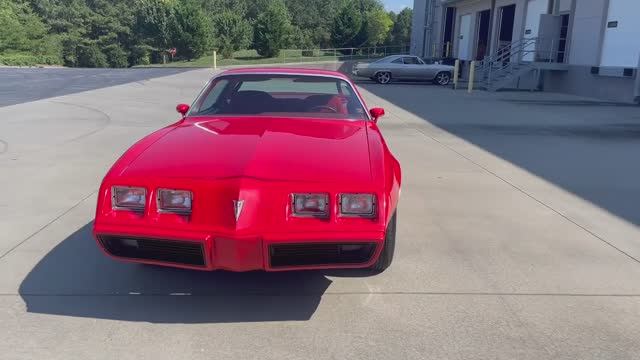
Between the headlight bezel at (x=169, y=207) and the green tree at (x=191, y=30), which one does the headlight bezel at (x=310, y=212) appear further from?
the green tree at (x=191, y=30)

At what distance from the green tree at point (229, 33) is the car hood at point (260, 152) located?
50.1 m

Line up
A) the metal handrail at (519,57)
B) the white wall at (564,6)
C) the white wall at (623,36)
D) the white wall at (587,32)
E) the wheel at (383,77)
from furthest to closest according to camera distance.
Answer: the wheel at (383,77), the metal handrail at (519,57), the white wall at (564,6), the white wall at (587,32), the white wall at (623,36)

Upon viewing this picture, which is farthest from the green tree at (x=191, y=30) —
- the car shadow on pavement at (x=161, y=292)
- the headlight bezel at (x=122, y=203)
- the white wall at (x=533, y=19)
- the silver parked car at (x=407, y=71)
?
the headlight bezel at (x=122, y=203)

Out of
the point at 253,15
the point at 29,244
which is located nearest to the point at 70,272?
the point at 29,244

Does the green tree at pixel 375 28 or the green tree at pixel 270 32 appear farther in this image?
the green tree at pixel 375 28

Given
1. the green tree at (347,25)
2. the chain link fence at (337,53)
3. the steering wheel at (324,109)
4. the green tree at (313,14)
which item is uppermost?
the green tree at (313,14)

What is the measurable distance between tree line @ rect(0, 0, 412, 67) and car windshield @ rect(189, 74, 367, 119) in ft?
148

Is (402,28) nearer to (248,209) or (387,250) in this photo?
(387,250)

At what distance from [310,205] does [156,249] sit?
37.2 inches

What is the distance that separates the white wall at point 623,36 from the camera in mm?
16969

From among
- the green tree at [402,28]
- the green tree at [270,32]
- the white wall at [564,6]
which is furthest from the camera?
the green tree at [402,28]

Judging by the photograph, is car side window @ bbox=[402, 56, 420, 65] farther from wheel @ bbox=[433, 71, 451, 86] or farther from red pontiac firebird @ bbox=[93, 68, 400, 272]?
red pontiac firebird @ bbox=[93, 68, 400, 272]

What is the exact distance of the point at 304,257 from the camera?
3.06 m

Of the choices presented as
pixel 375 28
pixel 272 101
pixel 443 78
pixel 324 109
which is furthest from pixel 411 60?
pixel 375 28
